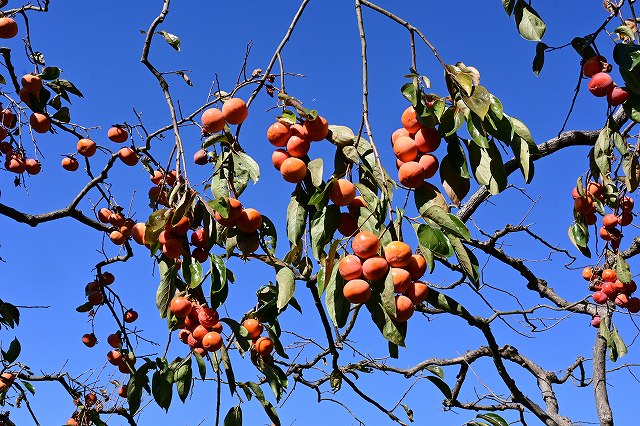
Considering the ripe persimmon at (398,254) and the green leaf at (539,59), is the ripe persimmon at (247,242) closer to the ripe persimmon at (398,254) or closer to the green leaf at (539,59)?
the ripe persimmon at (398,254)

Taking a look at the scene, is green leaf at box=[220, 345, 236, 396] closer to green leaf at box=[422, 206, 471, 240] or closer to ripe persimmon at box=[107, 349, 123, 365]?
green leaf at box=[422, 206, 471, 240]

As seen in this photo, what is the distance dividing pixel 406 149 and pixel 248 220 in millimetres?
358

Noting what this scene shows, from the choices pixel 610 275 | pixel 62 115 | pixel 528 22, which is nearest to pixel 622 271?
pixel 610 275

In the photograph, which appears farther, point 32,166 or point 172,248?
point 32,166

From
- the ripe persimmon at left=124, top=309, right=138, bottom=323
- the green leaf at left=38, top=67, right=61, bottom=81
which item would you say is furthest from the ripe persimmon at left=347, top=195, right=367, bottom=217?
the ripe persimmon at left=124, top=309, right=138, bottom=323

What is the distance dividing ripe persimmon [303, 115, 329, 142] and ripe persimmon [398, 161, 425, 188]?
0.55 ft

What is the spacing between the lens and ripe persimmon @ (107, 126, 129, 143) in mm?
2562

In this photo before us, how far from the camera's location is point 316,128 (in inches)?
47.8

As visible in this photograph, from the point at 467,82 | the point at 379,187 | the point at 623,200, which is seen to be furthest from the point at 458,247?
the point at 623,200

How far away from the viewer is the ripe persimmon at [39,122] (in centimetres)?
249

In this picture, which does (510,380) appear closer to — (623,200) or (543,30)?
(623,200)

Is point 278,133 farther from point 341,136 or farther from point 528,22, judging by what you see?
point 528,22

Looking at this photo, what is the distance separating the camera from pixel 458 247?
1.11 m

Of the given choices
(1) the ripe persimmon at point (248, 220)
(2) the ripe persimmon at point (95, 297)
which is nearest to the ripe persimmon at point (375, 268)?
(1) the ripe persimmon at point (248, 220)
